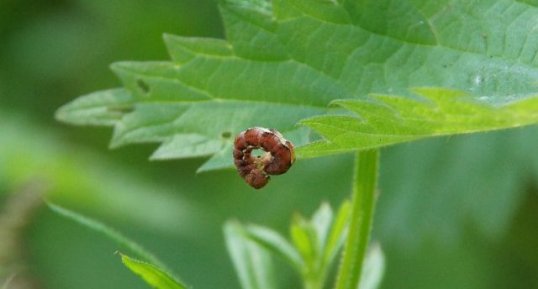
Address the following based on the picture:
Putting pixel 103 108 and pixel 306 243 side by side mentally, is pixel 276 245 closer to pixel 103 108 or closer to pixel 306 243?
pixel 306 243

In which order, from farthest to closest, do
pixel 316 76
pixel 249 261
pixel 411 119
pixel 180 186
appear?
pixel 180 186, pixel 249 261, pixel 316 76, pixel 411 119

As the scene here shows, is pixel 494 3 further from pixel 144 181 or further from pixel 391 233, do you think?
pixel 144 181

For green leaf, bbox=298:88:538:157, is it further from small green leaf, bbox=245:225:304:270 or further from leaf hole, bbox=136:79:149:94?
leaf hole, bbox=136:79:149:94

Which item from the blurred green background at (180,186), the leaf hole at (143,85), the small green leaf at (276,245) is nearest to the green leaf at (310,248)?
the small green leaf at (276,245)

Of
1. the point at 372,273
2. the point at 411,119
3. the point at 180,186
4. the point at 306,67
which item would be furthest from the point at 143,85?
the point at 180,186

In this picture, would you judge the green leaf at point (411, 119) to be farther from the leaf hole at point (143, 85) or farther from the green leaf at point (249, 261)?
the leaf hole at point (143, 85)

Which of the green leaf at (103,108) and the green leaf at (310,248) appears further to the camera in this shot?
the green leaf at (103,108)

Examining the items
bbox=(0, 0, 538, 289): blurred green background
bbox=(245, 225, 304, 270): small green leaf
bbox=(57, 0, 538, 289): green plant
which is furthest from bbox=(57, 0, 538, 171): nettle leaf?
bbox=(0, 0, 538, 289): blurred green background
